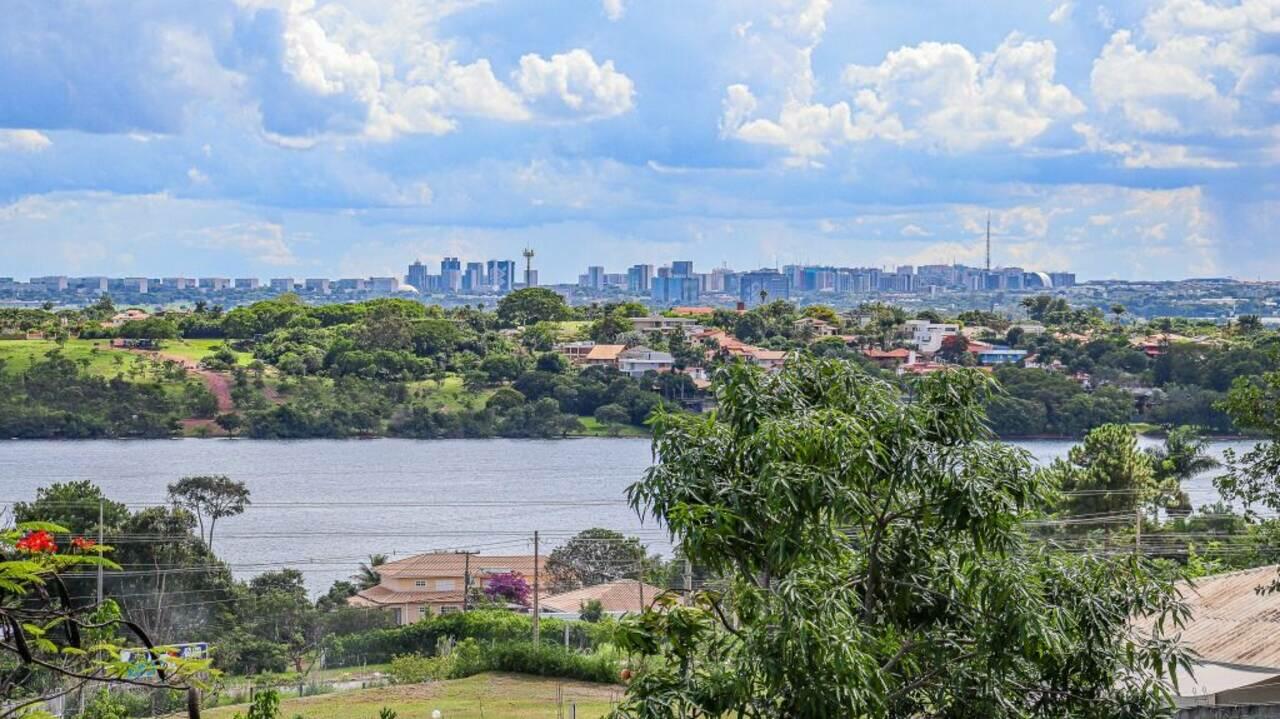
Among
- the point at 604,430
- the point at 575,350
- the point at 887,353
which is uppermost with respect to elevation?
the point at 575,350

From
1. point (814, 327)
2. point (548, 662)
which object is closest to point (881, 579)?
point (548, 662)

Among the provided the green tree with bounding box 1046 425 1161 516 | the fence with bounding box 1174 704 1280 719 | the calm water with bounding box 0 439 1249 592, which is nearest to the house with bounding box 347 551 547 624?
the calm water with bounding box 0 439 1249 592

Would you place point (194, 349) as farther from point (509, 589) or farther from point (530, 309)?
point (509, 589)

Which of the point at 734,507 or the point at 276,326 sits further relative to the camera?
the point at 276,326

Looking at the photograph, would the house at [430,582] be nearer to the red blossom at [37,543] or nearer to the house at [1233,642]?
the house at [1233,642]

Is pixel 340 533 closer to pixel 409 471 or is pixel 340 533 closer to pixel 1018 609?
pixel 409 471

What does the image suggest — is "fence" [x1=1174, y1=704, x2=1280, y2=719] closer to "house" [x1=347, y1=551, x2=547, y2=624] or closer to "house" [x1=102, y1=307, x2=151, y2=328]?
"house" [x1=347, y1=551, x2=547, y2=624]

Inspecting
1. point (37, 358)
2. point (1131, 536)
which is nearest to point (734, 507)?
point (1131, 536)
